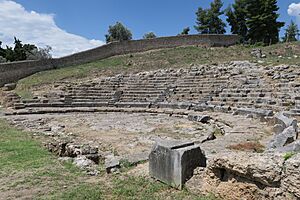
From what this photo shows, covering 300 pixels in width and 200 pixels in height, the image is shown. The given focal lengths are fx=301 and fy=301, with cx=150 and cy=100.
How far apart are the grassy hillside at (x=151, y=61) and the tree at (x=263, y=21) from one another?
35.2 feet

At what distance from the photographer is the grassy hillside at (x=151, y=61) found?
23503 mm

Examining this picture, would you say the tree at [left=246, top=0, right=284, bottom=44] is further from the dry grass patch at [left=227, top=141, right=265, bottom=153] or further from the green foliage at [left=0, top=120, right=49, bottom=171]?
the green foliage at [left=0, top=120, right=49, bottom=171]

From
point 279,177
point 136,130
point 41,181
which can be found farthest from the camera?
point 136,130

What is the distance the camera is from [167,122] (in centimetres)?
1284

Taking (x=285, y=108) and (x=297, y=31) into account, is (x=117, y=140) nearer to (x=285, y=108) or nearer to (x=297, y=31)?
(x=285, y=108)

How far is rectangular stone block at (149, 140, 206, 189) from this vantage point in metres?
4.44

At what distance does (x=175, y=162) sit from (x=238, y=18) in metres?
41.1

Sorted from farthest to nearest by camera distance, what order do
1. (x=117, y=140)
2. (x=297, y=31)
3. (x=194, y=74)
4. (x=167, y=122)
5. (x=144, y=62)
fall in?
1. (x=297, y=31)
2. (x=144, y=62)
3. (x=194, y=74)
4. (x=167, y=122)
5. (x=117, y=140)

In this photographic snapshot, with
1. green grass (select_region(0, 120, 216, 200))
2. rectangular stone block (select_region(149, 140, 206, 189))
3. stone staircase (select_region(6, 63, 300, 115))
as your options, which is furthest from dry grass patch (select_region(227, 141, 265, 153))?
stone staircase (select_region(6, 63, 300, 115))

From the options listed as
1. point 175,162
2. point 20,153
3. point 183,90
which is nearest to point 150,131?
point 20,153

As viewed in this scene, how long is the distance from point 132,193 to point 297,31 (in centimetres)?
5238

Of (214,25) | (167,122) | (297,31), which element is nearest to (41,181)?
(167,122)

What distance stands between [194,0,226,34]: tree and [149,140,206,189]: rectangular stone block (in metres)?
42.4

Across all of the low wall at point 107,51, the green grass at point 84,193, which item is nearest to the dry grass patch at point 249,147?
the green grass at point 84,193
